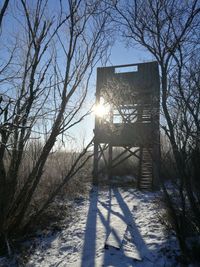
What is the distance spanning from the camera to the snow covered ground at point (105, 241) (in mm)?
5621

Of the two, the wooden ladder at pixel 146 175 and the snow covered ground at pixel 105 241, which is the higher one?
the wooden ladder at pixel 146 175

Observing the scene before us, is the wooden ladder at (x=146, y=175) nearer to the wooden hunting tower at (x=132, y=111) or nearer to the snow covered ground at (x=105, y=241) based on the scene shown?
the wooden hunting tower at (x=132, y=111)

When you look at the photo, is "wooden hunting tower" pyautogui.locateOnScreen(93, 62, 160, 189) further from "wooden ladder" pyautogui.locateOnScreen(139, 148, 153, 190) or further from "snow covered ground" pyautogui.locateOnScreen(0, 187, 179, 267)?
"snow covered ground" pyautogui.locateOnScreen(0, 187, 179, 267)

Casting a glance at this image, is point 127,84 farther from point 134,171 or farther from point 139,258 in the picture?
point 139,258

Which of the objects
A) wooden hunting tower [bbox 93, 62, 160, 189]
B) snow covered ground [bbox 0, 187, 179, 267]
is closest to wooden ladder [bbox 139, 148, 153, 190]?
wooden hunting tower [bbox 93, 62, 160, 189]

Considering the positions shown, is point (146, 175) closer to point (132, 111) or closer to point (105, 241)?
point (132, 111)

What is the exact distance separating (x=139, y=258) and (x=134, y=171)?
41.3 feet

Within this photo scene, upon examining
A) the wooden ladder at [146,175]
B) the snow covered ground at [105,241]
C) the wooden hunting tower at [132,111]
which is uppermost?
the wooden hunting tower at [132,111]

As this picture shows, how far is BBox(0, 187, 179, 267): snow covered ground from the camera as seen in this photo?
5621 millimetres

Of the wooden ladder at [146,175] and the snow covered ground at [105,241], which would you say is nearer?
the snow covered ground at [105,241]

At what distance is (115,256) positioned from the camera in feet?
19.0

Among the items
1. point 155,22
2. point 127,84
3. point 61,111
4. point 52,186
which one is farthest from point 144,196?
point 155,22

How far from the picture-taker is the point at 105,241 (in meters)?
6.57

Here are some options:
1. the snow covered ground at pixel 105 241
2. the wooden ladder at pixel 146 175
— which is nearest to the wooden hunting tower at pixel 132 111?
the wooden ladder at pixel 146 175
